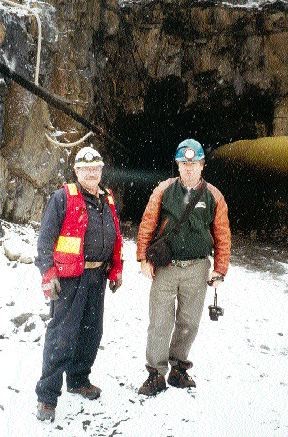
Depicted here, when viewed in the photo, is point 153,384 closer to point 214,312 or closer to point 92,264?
point 214,312

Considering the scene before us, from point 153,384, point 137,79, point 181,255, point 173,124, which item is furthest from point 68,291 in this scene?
point 173,124

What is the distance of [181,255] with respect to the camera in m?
3.39

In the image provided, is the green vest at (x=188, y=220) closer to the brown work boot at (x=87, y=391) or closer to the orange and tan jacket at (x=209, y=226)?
the orange and tan jacket at (x=209, y=226)

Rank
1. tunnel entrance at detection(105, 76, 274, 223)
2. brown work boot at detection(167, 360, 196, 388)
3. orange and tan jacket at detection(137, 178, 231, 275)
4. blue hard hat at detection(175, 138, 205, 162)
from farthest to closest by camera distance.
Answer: tunnel entrance at detection(105, 76, 274, 223), brown work boot at detection(167, 360, 196, 388), orange and tan jacket at detection(137, 178, 231, 275), blue hard hat at detection(175, 138, 205, 162)

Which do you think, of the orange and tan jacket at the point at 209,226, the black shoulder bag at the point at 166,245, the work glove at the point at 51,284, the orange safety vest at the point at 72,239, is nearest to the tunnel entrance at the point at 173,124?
the orange and tan jacket at the point at 209,226

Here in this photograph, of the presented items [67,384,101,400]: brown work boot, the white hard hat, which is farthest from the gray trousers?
the white hard hat

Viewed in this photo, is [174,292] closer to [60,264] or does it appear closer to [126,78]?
[60,264]

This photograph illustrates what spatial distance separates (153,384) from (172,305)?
0.70 m

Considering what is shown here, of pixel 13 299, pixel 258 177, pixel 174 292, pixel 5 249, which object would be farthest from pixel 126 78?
pixel 258 177

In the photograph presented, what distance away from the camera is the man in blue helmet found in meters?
3.32

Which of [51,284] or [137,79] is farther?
[137,79]

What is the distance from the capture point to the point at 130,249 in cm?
841

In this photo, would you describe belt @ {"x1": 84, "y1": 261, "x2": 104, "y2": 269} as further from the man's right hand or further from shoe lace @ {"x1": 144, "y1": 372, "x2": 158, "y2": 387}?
shoe lace @ {"x1": 144, "y1": 372, "x2": 158, "y2": 387}

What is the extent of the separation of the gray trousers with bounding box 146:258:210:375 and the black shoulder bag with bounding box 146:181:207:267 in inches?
5.8
